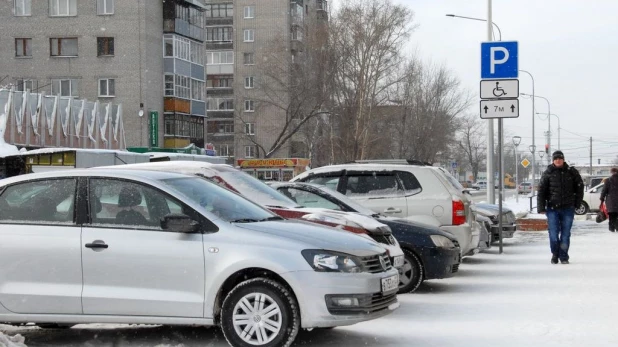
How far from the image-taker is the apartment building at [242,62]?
91438mm

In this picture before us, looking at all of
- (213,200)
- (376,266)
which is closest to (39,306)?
(213,200)

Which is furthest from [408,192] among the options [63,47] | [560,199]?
[63,47]

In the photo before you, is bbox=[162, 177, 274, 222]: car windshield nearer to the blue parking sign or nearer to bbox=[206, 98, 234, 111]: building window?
the blue parking sign

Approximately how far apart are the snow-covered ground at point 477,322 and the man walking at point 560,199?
42.0 inches

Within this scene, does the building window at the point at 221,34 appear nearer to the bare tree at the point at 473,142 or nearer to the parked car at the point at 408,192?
the bare tree at the point at 473,142

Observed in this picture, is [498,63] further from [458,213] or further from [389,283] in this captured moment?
[389,283]

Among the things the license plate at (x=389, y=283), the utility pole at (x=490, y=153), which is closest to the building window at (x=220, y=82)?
the utility pole at (x=490, y=153)

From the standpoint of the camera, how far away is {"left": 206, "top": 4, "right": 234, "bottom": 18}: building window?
3767 inches

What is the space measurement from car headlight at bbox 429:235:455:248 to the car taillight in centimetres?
158

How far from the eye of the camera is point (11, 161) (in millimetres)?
37469

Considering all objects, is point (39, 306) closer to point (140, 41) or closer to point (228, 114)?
point (140, 41)

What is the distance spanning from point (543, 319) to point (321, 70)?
5113 cm

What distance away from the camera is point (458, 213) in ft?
45.2

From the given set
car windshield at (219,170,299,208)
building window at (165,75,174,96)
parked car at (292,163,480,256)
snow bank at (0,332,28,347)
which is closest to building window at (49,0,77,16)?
building window at (165,75,174,96)
